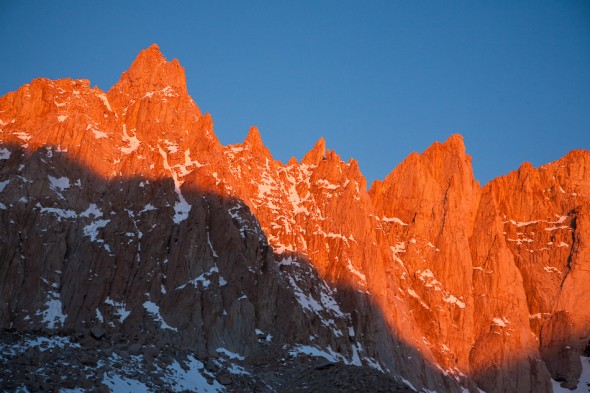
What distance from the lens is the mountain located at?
10312 cm

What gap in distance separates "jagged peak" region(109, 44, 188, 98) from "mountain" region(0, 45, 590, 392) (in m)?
0.36

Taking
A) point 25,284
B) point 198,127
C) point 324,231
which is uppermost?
point 198,127

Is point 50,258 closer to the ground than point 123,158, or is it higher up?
closer to the ground

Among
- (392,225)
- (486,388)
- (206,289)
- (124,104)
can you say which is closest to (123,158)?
(124,104)

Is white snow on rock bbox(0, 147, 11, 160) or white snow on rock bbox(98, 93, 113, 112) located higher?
white snow on rock bbox(98, 93, 113, 112)

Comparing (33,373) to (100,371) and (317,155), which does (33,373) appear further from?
(317,155)

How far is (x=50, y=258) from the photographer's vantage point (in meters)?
110

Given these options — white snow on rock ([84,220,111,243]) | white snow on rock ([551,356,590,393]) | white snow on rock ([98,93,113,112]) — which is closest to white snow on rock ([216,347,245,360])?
white snow on rock ([84,220,111,243])

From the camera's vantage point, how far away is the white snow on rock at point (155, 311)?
351 feet

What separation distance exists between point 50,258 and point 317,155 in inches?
2509

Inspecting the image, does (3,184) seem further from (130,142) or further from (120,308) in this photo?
(120,308)

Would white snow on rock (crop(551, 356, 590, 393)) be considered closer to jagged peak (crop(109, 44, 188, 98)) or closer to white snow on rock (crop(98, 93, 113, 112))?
jagged peak (crop(109, 44, 188, 98))

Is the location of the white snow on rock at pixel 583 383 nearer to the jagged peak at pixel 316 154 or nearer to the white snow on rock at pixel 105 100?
the jagged peak at pixel 316 154

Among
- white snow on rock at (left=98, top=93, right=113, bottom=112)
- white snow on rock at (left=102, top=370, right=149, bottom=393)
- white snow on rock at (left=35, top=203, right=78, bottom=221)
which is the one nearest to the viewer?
white snow on rock at (left=102, top=370, right=149, bottom=393)
